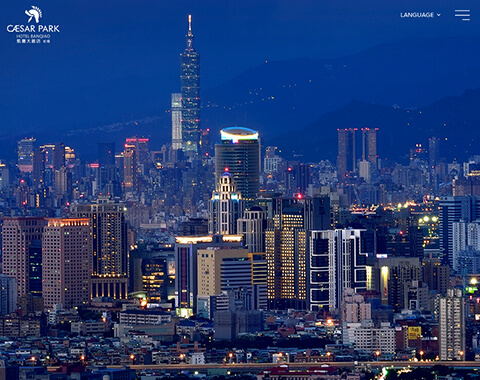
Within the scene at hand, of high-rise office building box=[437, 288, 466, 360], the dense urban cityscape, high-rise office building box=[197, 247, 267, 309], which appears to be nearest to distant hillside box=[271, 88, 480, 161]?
the dense urban cityscape

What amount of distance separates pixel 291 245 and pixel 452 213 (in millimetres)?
10498

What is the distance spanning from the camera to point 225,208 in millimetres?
49531

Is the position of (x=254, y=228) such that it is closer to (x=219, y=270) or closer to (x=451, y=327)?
(x=219, y=270)

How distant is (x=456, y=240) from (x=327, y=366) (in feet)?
66.1

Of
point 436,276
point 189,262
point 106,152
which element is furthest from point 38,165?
point 436,276

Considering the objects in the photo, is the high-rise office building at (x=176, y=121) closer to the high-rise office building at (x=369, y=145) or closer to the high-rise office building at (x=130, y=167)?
the high-rise office building at (x=130, y=167)

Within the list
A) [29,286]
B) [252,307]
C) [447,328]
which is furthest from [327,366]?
[29,286]

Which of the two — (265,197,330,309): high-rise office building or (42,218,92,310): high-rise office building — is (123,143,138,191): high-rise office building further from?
(42,218,92,310): high-rise office building

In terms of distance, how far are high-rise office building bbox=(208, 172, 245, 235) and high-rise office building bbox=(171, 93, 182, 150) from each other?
17343mm

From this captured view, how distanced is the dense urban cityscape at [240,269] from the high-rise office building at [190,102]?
0.65ft

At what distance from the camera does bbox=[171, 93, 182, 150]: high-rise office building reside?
68.3 meters

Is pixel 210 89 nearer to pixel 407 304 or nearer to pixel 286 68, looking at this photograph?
pixel 286 68

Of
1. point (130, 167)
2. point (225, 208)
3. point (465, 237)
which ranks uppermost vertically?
point (130, 167)

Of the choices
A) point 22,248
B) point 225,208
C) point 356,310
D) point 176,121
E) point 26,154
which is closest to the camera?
→ point 356,310
